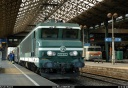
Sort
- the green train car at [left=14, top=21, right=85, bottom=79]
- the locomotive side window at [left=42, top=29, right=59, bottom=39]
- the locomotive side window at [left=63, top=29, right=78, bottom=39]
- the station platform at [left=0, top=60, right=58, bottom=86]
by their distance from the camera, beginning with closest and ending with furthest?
the station platform at [left=0, top=60, right=58, bottom=86] < the green train car at [left=14, top=21, right=85, bottom=79] < the locomotive side window at [left=42, top=29, right=59, bottom=39] < the locomotive side window at [left=63, top=29, right=78, bottom=39]

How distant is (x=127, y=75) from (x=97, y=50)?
32013 millimetres

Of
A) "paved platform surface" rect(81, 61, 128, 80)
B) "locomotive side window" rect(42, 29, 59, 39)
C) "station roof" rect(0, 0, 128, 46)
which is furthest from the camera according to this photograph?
"station roof" rect(0, 0, 128, 46)

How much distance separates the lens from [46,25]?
15672 millimetres

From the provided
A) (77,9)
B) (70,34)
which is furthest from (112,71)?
(77,9)

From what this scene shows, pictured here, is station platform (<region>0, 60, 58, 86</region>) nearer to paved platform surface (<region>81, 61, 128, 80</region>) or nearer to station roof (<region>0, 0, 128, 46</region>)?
paved platform surface (<region>81, 61, 128, 80</region>)

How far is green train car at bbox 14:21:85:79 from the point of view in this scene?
581 inches

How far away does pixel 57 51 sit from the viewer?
14.9m

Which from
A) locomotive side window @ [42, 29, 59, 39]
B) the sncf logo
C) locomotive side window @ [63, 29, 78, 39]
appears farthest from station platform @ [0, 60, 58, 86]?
locomotive side window @ [63, 29, 78, 39]

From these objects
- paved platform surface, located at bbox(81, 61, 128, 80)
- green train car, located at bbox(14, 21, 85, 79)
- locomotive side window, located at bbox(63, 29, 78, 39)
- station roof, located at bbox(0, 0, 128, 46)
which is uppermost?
station roof, located at bbox(0, 0, 128, 46)

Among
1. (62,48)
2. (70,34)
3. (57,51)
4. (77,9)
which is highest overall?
(77,9)

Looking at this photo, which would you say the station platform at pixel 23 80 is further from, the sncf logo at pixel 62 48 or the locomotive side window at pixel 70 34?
the locomotive side window at pixel 70 34

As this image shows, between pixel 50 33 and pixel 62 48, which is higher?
pixel 50 33

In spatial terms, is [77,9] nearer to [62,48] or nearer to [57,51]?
[62,48]

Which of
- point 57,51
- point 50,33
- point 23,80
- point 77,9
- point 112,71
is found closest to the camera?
point 23,80
